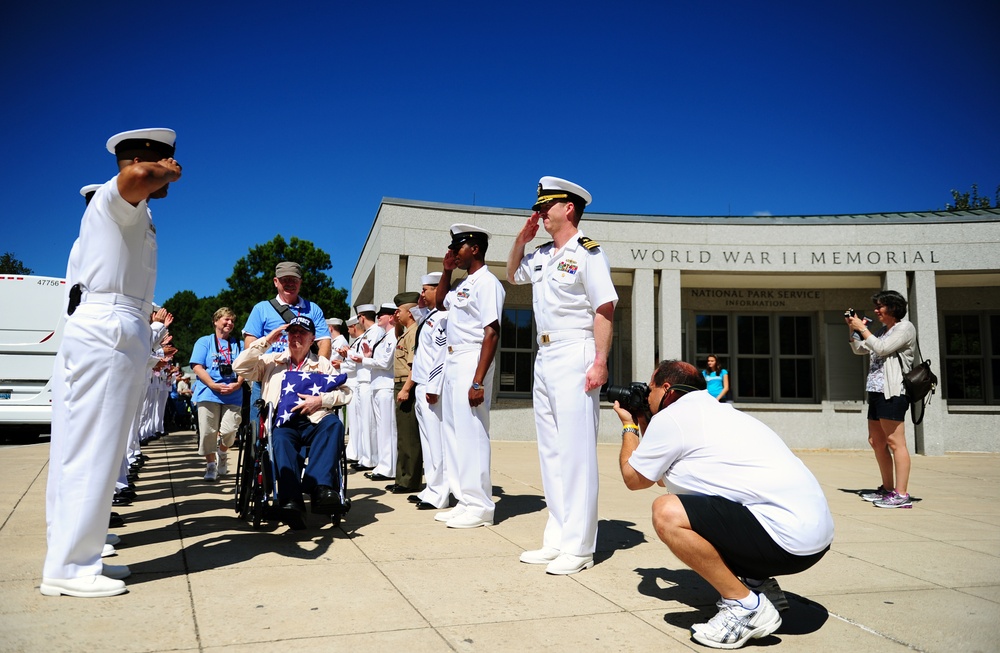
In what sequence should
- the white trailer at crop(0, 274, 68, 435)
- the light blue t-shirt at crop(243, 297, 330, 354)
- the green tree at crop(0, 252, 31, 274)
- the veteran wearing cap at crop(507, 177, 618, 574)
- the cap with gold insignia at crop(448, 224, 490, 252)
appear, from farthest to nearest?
the green tree at crop(0, 252, 31, 274)
the white trailer at crop(0, 274, 68, 435)
the light blue t-shirt at crop(243, 297, 330, 354)
the cap with gold insignia at crop(448, 224, 490, 252)
the veteran wearing cap at crop(507, 177, 618, 574)

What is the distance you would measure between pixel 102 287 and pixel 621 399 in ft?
8.67

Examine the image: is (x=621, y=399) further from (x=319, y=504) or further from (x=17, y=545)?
(x=17, y=545)

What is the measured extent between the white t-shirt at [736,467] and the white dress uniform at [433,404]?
3.20m

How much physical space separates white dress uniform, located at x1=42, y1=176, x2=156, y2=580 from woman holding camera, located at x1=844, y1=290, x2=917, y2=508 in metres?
6.25

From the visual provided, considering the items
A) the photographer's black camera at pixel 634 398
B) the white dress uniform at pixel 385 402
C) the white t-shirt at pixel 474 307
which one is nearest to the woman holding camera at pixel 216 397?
the white dress uniform at pixel 385 402

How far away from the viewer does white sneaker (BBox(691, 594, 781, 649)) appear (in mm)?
2855

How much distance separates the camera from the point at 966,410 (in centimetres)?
1385

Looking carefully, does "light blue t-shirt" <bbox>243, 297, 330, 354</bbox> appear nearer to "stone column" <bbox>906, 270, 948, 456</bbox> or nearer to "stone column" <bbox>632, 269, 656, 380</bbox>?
"stone column" <bbox>632, 269, 656, 380</bbox>

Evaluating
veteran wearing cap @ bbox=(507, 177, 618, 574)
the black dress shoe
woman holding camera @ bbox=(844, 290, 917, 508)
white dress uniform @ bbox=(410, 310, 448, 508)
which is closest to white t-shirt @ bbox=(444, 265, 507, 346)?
white dress uniform @ bbox=(410, 310, 448, 508)

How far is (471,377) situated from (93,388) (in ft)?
8.75

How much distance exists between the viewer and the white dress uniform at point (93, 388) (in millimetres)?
3332

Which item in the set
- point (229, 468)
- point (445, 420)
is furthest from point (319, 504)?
point (229, 468)

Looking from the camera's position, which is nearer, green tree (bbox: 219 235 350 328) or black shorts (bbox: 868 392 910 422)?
black shorts (bbox: 868 392 910 422)

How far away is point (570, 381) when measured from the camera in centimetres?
425
